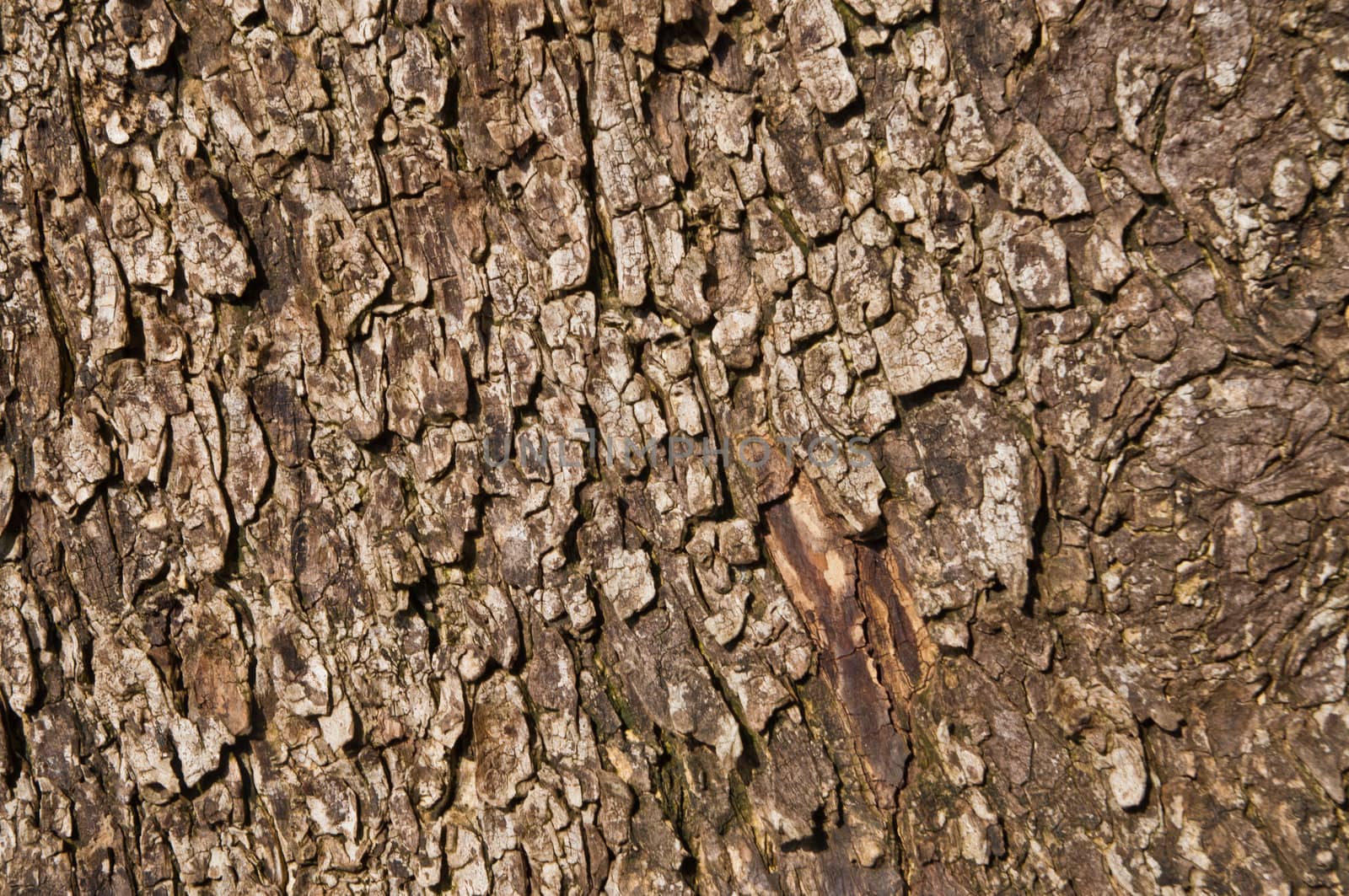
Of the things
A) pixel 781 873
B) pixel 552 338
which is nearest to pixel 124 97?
pixel 552 338

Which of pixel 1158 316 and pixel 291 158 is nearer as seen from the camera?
pixel 1158 316

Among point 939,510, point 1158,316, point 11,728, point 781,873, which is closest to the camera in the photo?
point 1158,316

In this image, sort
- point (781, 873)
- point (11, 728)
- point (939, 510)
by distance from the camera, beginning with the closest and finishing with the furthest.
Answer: point (939, 510) → point (781, 873) → point (11, 728)

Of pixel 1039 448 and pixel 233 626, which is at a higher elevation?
pixel 233 626

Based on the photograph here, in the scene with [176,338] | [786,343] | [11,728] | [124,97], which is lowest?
[11,728]

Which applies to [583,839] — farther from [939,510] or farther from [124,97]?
[124,97]

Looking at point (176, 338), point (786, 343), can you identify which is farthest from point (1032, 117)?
point (176, 338)
